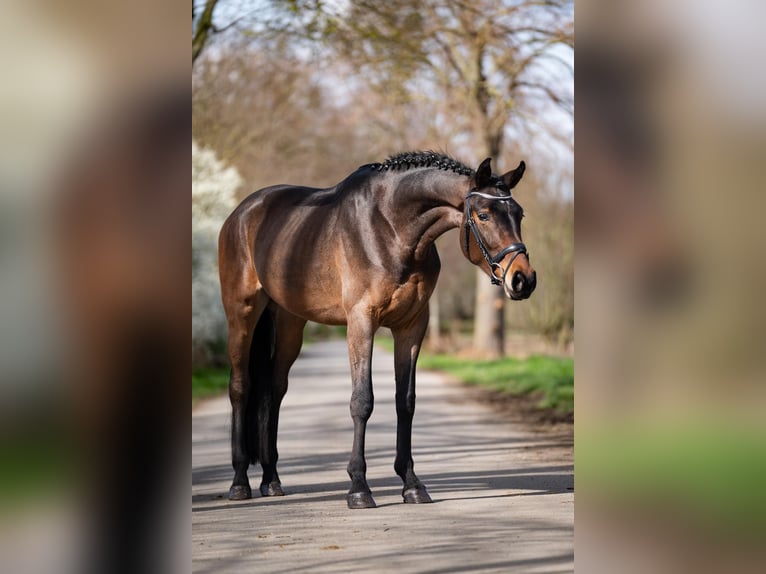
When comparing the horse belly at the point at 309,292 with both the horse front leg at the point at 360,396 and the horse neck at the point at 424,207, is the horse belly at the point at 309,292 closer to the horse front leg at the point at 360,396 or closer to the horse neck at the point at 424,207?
the horse front leg at the point at 360,396

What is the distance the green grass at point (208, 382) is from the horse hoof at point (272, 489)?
7832 mm

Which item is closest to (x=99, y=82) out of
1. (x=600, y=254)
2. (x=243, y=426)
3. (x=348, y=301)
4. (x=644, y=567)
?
(x=600, y=254)

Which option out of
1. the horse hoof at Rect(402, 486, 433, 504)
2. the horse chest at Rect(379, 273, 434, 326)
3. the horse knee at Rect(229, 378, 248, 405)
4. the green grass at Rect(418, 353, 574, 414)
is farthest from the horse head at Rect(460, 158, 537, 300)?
the green grass at Rect(418, 353, 574, 414)

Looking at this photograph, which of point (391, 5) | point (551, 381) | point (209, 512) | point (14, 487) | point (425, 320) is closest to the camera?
point (14, 487)

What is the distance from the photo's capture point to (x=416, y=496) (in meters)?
6.77

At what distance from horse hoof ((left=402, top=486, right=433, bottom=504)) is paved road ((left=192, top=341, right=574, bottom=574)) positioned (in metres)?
0.09

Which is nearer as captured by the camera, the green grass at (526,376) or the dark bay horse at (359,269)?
the dark bay horse at (359,269)

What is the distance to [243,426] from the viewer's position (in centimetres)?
754

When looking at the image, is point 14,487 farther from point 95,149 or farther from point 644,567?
point 644,567

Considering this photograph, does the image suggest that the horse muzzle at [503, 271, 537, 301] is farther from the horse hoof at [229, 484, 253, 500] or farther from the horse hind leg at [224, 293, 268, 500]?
the horse hoof at [229, 484, 253, 500]

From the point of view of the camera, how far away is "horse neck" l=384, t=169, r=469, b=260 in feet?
21.5

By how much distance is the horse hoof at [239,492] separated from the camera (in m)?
7.20

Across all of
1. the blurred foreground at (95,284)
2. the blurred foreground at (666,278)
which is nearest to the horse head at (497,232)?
the blurred foreground at (666,278)

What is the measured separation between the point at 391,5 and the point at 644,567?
38.9 feet
